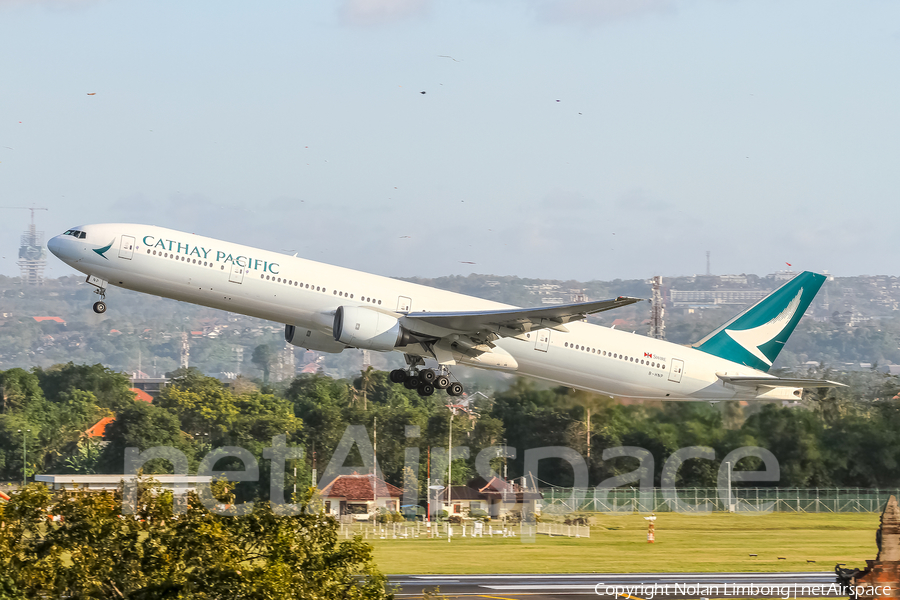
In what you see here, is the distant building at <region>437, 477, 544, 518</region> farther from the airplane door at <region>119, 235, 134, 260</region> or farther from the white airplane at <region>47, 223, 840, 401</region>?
the airplane door at <region>119, 235, 134, 260</region>

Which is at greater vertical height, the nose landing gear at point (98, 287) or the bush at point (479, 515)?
the nose landing gear at point (98, 287)

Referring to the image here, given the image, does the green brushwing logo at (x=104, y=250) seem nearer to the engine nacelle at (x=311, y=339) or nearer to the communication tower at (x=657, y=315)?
the engine nacelle at (x=311, y=339)

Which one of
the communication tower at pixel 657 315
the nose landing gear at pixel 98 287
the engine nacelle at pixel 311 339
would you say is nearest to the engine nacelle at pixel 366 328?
the engine nacelle at pixel 311 339

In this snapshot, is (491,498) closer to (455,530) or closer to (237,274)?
(455,530)

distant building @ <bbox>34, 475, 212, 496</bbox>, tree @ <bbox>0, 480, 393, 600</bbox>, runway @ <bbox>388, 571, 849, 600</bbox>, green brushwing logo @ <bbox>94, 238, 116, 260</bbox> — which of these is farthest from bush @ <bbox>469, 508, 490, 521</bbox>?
tree @ <bbox>0, 480, 393, 600</bbox>

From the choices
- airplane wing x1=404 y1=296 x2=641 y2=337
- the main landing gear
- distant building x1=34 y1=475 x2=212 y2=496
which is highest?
airplane wing x1=404 y1=296 x2=641 y2=337

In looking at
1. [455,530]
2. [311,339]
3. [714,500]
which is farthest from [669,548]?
[311,339]
